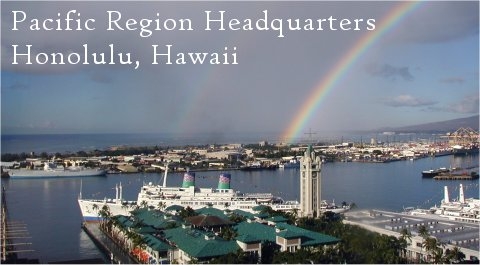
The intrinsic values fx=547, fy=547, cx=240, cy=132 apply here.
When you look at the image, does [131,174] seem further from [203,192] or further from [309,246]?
[309,246]

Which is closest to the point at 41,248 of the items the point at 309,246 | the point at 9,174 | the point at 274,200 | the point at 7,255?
the point at 7,255

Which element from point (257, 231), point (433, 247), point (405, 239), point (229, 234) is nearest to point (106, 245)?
point (229, 234)

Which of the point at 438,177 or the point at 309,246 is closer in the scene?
the point at 309,246

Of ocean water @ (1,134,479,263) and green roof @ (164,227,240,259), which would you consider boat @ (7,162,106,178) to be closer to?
ocean water @ (1,134,479,263)

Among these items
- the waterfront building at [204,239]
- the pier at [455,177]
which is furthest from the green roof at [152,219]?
the pier at [455,177]

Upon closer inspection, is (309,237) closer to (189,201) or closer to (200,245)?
(200,245)

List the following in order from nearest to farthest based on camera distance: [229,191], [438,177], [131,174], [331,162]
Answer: [229,191]
[438,177]
[131,174]
[331,162]
